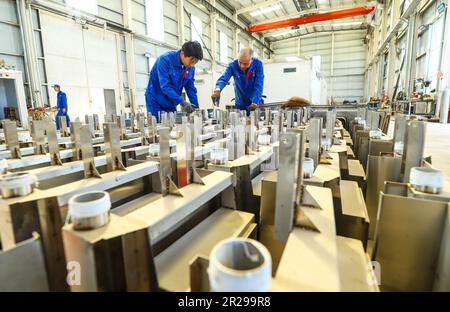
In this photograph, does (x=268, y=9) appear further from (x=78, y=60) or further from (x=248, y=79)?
(x=248, y=79)

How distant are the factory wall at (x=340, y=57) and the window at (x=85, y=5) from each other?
1256cm


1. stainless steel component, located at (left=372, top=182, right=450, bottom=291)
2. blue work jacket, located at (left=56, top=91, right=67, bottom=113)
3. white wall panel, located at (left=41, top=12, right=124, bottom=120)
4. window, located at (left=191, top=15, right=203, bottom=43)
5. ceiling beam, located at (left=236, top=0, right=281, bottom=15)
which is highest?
ceiling beam, located at (left=236, top=0, right=281, bottom=15)

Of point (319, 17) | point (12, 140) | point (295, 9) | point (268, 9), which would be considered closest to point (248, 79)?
point (12, 140)

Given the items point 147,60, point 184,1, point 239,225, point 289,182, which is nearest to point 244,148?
point 239,225

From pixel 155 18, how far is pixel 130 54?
193 cm

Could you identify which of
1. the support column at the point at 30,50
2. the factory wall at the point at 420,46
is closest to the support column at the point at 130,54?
the support column at the point at 30,50

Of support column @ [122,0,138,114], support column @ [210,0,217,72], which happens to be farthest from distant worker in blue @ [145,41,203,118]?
support column @ [210,0,217,72]

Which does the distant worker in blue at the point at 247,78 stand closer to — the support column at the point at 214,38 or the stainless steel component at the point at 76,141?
the stainless steel component at the point at 76,141

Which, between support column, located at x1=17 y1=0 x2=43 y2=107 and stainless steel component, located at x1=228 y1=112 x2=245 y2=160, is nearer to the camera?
stainless steel component, located at x1=228 y1=112 x2=245 y2=160

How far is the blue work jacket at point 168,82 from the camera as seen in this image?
312 cm

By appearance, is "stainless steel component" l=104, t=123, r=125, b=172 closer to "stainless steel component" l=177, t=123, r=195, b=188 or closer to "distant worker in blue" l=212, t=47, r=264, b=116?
"stainless steel component" l=177, t=123, r=195, b=188

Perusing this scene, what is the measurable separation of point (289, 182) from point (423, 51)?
9700mm

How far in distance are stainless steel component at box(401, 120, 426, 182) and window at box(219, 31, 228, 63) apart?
13.1 m

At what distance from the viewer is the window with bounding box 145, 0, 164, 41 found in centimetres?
897
